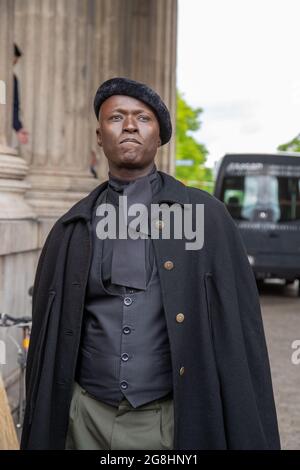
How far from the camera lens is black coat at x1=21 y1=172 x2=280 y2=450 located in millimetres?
2740

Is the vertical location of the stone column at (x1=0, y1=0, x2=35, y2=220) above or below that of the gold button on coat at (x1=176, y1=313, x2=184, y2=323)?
above

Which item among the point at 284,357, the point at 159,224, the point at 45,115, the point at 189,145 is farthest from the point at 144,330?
the point at 189,145

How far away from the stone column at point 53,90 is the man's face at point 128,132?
5721 millimetres

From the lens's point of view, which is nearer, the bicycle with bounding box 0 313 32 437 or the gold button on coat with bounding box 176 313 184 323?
the gold button on coat with bounding box 176 313 184 323

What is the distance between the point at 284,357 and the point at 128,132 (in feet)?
25.3

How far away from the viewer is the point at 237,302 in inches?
111

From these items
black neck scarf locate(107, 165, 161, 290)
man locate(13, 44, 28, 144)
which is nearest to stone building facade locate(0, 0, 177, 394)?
man locate(13, 44, 28, 144)

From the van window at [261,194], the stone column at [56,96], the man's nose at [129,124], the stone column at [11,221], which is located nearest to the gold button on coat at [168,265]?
the man's nose at [129,124]

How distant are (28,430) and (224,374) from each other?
664 mm

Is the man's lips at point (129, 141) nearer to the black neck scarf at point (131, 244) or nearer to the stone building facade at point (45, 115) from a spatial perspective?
the black neck scarf at point (131, 244)

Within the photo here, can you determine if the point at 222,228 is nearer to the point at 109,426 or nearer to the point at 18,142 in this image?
the point at 109,426

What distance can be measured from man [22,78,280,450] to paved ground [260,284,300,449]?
11.5ft

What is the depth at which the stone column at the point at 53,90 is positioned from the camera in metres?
8.79

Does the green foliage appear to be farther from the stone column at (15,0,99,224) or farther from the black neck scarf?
the black neck scarf
